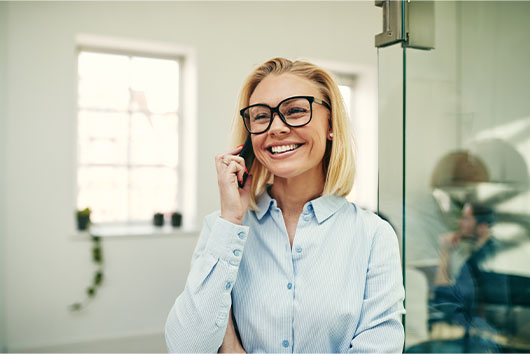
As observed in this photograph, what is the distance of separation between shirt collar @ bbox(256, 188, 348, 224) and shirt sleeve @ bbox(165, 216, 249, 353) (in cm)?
10

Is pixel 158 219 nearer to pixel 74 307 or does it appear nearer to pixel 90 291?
pixel 90 291

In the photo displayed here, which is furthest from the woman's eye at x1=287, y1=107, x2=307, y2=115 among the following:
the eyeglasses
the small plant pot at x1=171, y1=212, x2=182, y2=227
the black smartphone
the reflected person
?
the small plant pot at x1=171, y1=212, x2=182, y2=227

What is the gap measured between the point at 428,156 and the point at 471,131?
0.59ft

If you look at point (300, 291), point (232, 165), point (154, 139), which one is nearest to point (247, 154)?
point (232, 165)

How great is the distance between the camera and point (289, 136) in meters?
0.85

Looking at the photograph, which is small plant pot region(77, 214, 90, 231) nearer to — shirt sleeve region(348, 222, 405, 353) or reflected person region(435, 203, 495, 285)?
reflected person region(435, 203, 495, 285)

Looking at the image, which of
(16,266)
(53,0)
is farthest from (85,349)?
(53,0)

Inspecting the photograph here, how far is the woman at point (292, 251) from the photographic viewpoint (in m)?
0.80

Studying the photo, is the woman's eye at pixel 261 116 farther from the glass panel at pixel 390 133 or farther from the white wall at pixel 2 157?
the white wall at pixel 2 157

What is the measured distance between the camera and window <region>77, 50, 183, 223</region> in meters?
3.21

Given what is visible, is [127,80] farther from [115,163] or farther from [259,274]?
[259,274]

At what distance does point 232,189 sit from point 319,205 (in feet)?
0.63

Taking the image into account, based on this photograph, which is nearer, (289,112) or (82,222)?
(289,112)

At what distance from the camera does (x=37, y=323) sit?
2.79 metres
